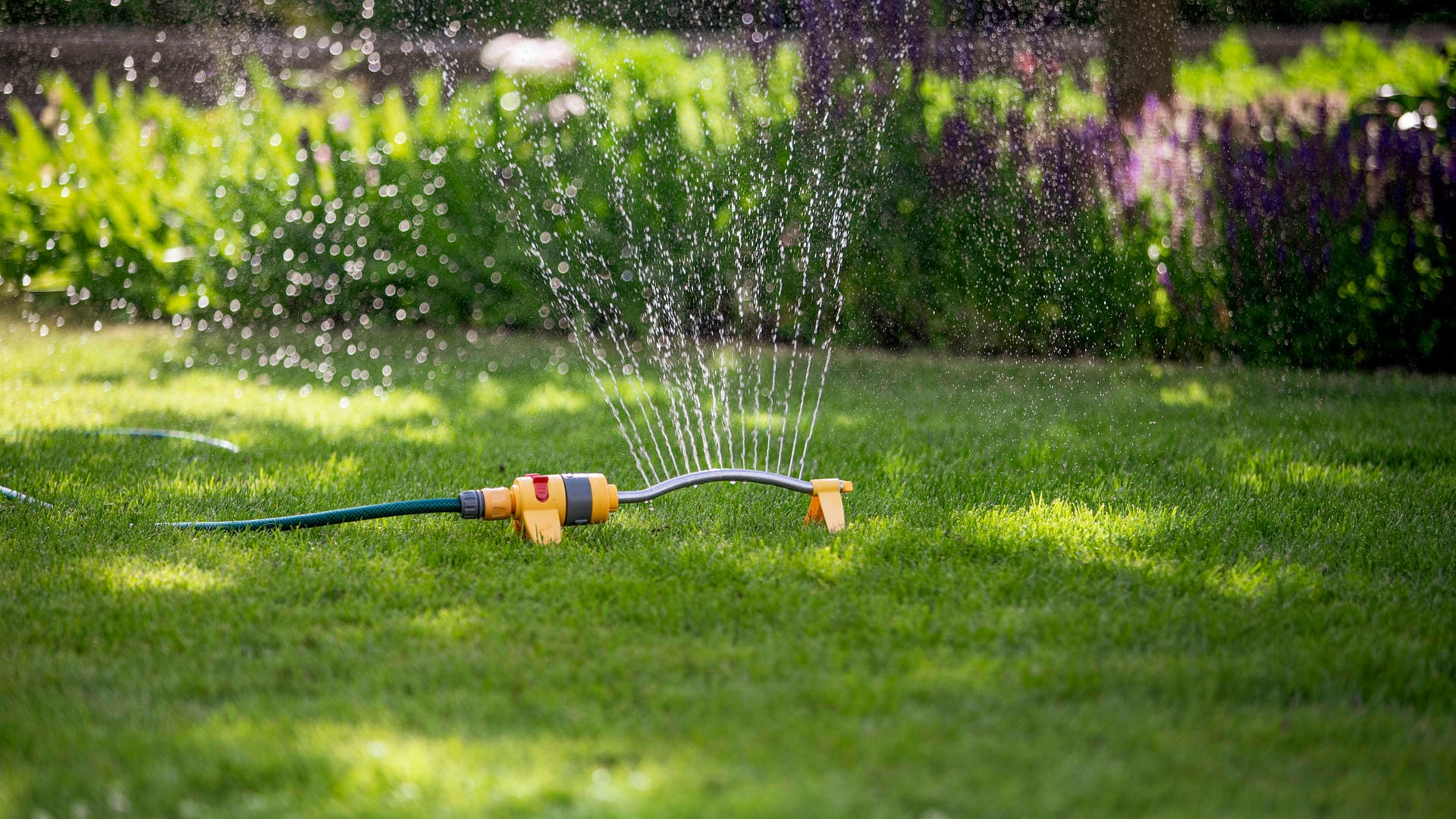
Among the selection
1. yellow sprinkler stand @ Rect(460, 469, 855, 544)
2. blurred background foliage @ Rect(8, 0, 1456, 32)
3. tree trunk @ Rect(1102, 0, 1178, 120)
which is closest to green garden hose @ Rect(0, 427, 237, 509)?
yellow sprinkler stand @ Rect(460, 469, 855, 544)

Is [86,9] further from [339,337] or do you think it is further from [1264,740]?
[1264,740]

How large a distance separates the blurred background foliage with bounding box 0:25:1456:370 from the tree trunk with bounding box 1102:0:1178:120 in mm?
132

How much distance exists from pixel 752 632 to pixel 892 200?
11.9 ft

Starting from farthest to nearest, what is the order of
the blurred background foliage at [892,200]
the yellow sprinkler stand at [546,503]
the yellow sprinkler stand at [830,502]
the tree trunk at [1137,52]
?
the tree trunk at [1137,52] → the blurred background foliage at [892,200] → the yellow sprinkler stand at [830,502] → the yellow sprinkler stand at [546,503]

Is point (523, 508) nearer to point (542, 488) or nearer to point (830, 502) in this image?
point (542, 488)

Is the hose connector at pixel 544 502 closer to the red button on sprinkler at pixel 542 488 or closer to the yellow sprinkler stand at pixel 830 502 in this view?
the red button on sprinkler at pixel 542 488

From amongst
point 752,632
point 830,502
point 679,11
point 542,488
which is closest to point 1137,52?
point 679,11

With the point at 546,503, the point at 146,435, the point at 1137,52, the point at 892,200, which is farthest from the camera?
the point at 1137,52

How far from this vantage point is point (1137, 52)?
589 centimetres

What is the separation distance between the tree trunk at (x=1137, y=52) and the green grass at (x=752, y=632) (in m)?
2.35

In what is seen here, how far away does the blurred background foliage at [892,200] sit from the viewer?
5121 millimetres

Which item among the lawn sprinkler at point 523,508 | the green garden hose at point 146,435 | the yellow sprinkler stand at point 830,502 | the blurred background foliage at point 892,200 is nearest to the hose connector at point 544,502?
the lawn sprinkler at point 523,508

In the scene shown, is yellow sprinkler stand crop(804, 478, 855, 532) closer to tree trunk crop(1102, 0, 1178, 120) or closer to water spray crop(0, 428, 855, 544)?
water spray crop(0, 428, 855, 544)

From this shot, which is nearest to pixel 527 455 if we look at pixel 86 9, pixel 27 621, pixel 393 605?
pixel 393 605
